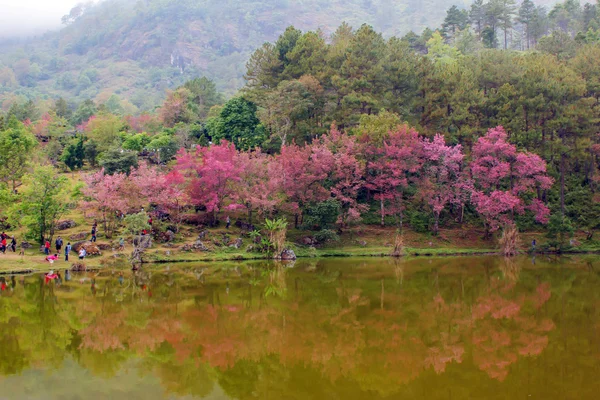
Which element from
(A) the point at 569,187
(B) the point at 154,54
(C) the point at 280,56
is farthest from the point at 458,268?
(B) the point at 154,54

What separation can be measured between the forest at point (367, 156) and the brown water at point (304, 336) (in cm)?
957

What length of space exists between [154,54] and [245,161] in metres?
164

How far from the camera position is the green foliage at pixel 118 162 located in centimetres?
4541

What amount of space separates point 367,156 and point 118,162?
20556mm

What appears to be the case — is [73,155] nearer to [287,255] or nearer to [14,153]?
[14,153]

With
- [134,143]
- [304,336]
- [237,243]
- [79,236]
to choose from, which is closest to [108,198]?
[79,236]

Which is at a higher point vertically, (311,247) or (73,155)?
(73,155)

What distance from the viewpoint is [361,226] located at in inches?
1665

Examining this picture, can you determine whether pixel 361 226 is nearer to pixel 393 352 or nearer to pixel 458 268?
pixel 458 268

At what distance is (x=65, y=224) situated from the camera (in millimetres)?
38781

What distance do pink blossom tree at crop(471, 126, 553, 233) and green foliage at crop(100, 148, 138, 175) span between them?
27.5 m

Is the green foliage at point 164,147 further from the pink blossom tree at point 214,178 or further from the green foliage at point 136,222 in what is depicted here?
the green foliage at point 136,222

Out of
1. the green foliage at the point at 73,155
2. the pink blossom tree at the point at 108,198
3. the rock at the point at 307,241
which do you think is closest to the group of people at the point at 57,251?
the pink blossom tree at the point at 108,198

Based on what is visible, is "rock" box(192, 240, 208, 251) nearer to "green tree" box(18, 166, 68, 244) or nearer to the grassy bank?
the grassy bank
